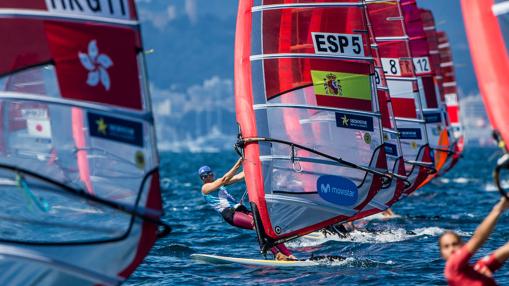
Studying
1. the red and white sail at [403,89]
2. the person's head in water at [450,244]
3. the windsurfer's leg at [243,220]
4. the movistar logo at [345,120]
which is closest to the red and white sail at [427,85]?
the red and white sail at [403,89]

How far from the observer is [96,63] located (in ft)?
29.4

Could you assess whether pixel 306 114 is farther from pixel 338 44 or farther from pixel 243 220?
pixel 243 220

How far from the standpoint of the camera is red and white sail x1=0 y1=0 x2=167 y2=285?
8.88 metres

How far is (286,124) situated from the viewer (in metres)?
14.3

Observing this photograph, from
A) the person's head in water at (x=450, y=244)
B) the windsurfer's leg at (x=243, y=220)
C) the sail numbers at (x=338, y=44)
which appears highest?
the sail numbers at (x=338, y=44)

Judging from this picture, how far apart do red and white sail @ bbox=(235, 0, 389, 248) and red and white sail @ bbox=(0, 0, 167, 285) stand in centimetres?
497

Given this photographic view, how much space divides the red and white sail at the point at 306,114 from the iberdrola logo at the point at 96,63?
5224 mm

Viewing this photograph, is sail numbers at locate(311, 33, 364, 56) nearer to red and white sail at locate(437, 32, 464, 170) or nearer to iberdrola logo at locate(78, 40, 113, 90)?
iberdrola logo at locate(78, 40, 113, 90)

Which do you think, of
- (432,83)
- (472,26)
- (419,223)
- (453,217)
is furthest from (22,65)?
(432,83)

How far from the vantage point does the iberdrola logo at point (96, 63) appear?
29.3ft

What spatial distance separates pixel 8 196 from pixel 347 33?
22.6ft

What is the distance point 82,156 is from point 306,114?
5.78m

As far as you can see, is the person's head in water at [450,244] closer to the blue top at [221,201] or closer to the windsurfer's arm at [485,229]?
the windsurfer's arm at [485,229]

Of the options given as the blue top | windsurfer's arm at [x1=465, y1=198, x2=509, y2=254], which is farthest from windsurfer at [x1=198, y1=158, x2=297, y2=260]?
windsurfer's arm at [x1=465, y1=198, x2=509, y2=254]
